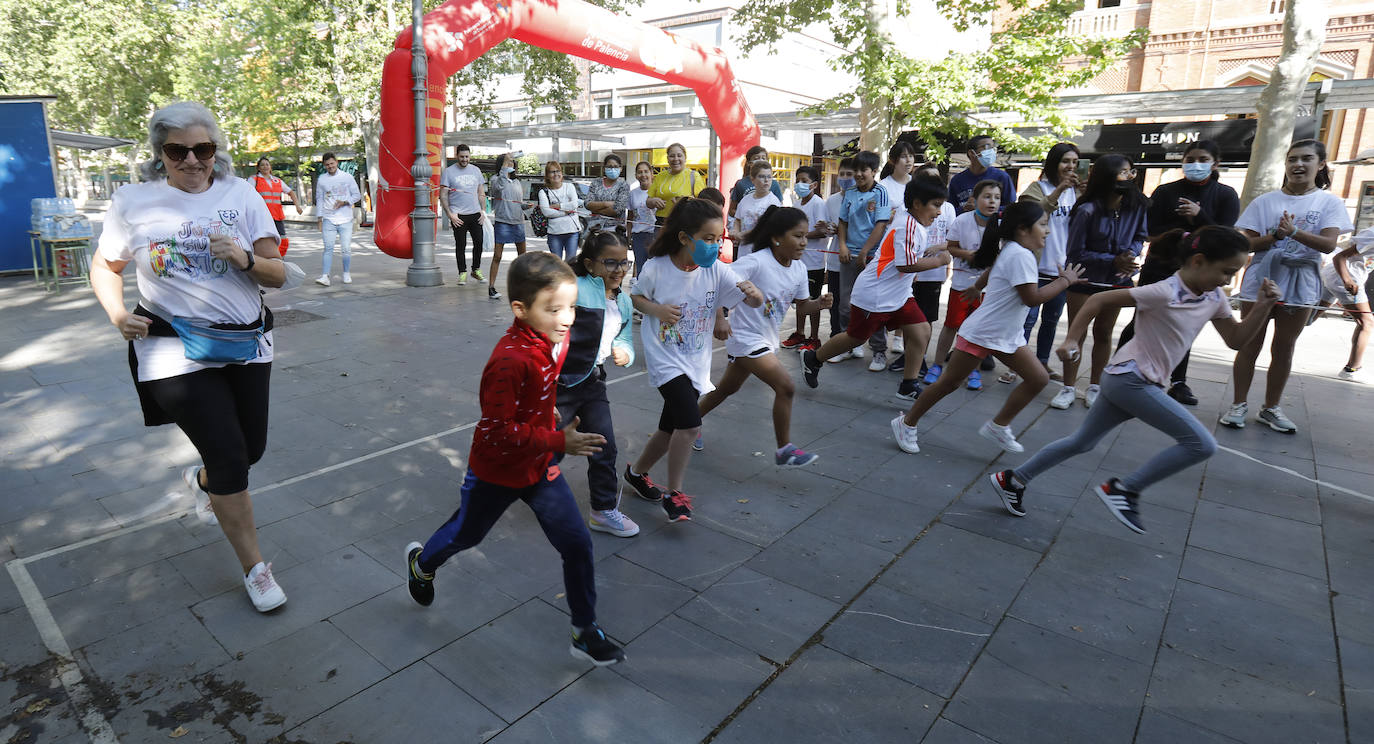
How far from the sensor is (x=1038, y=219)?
14.9 feet

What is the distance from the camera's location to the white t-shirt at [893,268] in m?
5.66

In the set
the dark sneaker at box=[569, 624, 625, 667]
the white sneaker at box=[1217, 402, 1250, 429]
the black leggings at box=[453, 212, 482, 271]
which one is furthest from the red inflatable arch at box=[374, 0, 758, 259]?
the dark sneaker at box=[569, 624, 625, 667]

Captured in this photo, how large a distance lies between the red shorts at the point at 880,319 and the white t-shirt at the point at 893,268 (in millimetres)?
41

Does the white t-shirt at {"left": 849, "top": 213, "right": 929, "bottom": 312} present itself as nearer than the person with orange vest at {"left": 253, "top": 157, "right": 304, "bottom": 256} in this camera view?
Yes

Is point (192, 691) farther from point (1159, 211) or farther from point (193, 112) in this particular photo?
point (1159, 211)

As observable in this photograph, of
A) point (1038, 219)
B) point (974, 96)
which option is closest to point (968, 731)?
point (1038, 219)

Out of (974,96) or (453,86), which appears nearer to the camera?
(974,96)

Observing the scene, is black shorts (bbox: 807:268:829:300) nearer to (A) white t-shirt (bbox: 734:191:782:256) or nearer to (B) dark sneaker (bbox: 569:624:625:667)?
(A) white t-shirt (bbox: 734:191:782:256)

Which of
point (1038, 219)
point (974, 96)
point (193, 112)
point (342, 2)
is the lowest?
point (1038, 219)

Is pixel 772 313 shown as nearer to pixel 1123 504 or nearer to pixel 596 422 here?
pixel 596 422

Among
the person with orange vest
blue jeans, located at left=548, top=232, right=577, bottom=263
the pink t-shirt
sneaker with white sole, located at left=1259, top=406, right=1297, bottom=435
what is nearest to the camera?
the pink t-shirt

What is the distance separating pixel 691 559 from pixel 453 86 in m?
23.9

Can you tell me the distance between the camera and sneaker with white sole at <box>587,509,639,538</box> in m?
3.64

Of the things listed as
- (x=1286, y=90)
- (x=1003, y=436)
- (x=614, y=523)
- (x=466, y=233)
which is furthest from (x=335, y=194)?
(x=1286, y=90)
